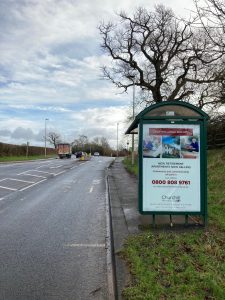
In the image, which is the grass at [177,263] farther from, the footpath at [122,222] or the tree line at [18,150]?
the tree line at [18,150]

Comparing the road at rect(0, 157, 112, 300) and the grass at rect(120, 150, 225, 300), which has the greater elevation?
the grass at rect(120, 150, 225, 300)

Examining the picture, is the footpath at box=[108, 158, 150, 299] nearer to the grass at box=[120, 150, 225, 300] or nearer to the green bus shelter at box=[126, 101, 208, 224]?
the grass at box=[120, 150, 225, 300]

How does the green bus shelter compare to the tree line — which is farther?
the tree line

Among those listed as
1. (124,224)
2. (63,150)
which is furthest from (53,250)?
(63,150)

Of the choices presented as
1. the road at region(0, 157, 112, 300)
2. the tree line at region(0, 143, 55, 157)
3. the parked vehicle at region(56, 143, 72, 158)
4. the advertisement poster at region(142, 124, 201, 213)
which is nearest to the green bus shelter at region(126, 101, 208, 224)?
the advertisement poster at region(142, 124, 201, 213)

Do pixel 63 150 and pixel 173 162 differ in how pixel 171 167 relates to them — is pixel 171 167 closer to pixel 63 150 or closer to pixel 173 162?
pixel 173 162

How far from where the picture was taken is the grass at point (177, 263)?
4621 mm

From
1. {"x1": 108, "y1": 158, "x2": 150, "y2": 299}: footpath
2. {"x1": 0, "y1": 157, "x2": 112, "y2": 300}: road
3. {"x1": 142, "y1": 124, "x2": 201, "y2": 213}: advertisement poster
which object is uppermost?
{"x1": 142, "y1": 124, "x2": 201, "y2": 213}: advertisement poster

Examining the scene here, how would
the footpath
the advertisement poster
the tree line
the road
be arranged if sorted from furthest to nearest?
the tree line, the advertisement poster, the footpath, the road

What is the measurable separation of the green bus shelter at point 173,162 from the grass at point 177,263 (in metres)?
0.60

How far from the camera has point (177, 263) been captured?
5.67 m

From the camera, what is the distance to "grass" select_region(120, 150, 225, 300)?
15.2ft

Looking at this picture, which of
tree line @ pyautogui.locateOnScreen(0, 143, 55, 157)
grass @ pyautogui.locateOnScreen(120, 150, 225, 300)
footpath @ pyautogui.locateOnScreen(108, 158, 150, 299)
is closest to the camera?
grass @ pyautogui.locateOnScreen(120, 150, 225, 300)

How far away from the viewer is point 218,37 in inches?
334
